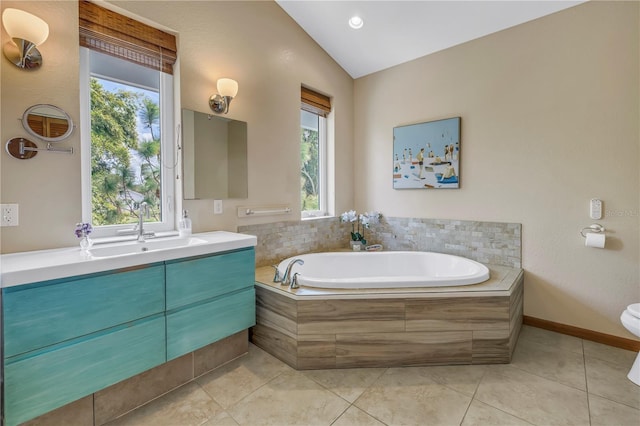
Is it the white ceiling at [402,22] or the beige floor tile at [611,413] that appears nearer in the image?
the beige floor tile at [611,413]

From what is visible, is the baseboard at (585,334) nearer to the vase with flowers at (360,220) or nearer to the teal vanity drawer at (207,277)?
the vase with flowers at (360,220)

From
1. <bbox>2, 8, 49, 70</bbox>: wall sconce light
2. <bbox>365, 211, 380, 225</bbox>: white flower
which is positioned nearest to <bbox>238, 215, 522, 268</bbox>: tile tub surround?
<bbox>365, 211, 380, 225</bbox>: white flower

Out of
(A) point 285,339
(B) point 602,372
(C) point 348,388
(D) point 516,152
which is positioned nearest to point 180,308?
(A) point 285,339

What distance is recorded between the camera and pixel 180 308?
1814 millimetres

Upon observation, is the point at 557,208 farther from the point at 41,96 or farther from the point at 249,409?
the point at 41,96

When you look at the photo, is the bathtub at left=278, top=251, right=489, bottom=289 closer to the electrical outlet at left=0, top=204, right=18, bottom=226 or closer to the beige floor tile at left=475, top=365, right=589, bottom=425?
the beige floor tile at left=475, top=365, right=589, bottom=425

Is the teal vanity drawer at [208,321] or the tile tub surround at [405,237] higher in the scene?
the tile tub surround at [405,237]

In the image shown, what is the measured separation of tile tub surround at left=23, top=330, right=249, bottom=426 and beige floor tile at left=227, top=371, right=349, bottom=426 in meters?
0.42

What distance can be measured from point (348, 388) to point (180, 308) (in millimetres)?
1118

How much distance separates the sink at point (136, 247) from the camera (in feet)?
5.81

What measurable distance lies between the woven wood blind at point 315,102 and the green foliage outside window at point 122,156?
150 cm

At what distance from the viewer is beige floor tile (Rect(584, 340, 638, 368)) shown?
2150mm

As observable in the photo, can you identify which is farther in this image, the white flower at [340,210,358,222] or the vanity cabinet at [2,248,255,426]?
the white flower at [340,210,358,222]

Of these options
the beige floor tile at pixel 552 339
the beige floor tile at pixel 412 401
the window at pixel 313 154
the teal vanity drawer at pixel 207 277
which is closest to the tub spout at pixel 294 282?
the teal vanity drawer at pixel 207 277
